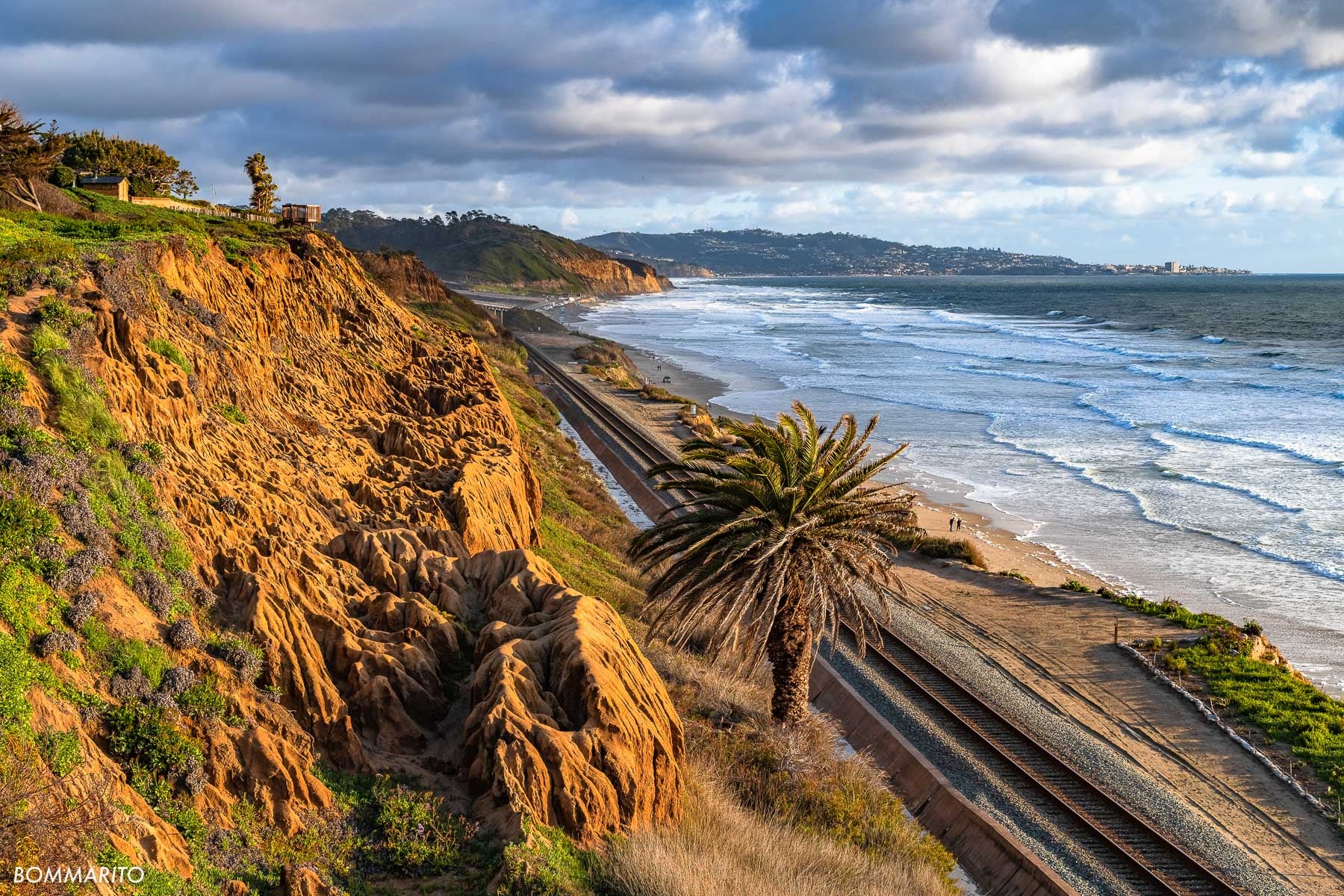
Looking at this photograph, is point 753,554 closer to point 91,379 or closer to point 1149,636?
point 91,379

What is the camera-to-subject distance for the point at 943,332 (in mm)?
135125

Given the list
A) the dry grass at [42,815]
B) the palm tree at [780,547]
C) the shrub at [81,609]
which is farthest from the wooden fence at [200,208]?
the dry grass at [42,815]

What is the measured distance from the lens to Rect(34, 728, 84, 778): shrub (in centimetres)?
871

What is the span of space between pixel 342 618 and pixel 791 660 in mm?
8365

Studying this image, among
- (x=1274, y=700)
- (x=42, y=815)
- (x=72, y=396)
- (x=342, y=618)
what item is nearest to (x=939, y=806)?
(x=1274, y=700)

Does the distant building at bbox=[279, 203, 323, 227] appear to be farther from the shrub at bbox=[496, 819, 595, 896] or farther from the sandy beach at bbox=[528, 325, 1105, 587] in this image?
the shrub at bbox=[496, 819, 595, 896]

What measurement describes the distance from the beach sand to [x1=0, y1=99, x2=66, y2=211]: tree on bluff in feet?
78.0

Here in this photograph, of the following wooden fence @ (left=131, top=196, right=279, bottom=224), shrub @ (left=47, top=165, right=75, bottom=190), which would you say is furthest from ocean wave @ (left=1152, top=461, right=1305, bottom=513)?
shrub @ (left=47, top=165, right=75, bottom=190)

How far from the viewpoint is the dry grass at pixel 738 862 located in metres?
11.5

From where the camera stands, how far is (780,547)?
17.5 m

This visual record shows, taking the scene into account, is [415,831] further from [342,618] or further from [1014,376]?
[1014,376]

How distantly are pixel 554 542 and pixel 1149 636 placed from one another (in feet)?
50.7

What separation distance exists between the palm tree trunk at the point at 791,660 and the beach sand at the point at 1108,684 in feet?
10.9

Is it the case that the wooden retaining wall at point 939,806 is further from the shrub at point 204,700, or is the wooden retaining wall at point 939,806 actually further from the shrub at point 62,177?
the shrub at point 62,177
